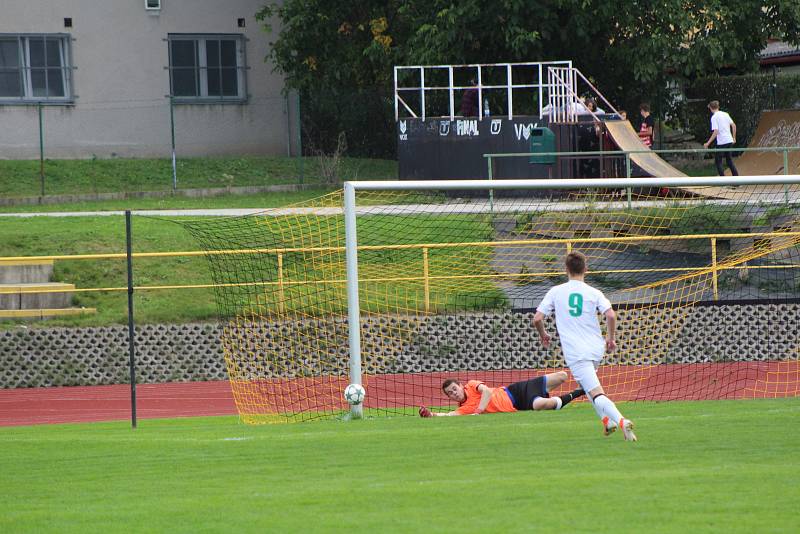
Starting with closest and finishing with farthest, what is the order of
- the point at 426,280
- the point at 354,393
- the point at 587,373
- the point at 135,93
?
the point at 587,373 < the point at 354,393 < the point at 426,280 < the point at 135,93

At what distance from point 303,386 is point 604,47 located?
15760mm

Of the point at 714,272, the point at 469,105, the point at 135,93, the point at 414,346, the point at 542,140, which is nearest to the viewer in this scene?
the point at 414,346

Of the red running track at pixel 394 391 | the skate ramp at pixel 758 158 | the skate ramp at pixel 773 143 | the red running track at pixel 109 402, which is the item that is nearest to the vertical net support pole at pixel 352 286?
the red running track at pixel 394 391

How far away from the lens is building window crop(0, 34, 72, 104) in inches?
1200

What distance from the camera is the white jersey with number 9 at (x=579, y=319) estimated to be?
9461 millimetres

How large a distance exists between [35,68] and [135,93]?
2.56 meters

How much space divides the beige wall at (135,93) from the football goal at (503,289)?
11546 millimetres

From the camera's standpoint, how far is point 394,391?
16.4m

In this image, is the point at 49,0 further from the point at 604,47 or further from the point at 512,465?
the point at 512,465

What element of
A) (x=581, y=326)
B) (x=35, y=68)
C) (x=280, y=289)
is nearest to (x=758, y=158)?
(x=280, y=289)

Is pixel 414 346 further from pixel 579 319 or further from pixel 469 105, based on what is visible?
pixel 579 319

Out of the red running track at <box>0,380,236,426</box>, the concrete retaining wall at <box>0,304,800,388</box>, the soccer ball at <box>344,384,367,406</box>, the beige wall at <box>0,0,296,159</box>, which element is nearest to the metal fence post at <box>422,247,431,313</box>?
the concrete retaining wall at <box>0,304,800,388</box>

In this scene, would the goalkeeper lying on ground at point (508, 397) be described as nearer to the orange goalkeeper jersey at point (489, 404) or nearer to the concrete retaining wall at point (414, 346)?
the orange goalkeeper jersey at point (489, 404)

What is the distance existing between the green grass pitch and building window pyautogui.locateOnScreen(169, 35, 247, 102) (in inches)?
850
